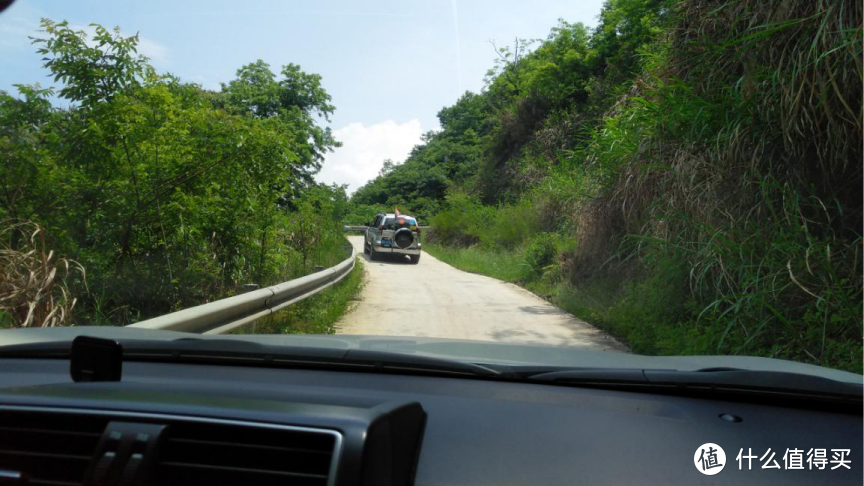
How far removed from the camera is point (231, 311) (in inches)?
225

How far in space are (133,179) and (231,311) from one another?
8.60 feet

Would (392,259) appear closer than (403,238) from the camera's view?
No

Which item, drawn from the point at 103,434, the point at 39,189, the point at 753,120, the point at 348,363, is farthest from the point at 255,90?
the point at 103,434

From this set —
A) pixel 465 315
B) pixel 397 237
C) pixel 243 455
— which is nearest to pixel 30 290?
pixel 243 455

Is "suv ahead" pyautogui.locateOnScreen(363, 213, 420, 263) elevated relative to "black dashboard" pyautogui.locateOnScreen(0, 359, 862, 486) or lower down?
lower down

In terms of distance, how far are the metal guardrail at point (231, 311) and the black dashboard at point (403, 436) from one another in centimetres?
259

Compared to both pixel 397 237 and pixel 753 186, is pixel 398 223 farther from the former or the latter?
pixel 753 186

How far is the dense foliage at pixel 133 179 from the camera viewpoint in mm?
6586

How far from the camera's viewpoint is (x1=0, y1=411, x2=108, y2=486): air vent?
5.51 ft

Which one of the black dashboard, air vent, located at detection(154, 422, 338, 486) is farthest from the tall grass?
air vent, located at detection(154, 422, 338, 486)

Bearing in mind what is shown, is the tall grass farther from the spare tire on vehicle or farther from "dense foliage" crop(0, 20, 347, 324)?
the spare tire on vehicle

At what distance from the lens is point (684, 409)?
225 cm

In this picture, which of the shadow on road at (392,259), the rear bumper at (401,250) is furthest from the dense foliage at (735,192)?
the shadow on road at (392,259)

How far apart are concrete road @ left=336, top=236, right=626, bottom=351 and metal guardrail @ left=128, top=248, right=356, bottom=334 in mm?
1147
